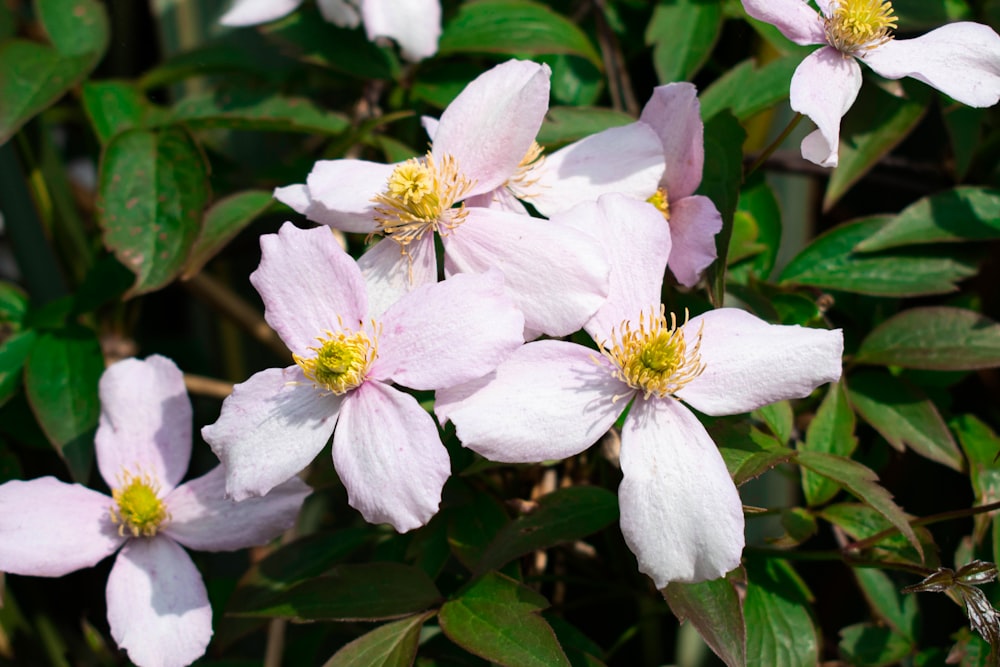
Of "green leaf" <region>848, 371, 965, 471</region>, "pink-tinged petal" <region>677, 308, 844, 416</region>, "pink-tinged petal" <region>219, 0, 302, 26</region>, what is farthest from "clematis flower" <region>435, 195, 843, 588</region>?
"pink-tinged petal" <region>219, 0, 302, 26</region>

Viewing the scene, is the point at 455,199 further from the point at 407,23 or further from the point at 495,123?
the point at 407,23

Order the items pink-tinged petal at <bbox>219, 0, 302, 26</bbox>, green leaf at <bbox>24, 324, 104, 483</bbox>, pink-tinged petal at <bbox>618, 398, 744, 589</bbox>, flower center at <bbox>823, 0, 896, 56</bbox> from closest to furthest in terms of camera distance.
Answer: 1. pink-tinged petal at <bbox>618, 398, 744, 589</bbox>
2. flower center at <bbox>823, 0, 896, 56</bbox>
3. green leaf at <bbox>24, 324, 104, 483</bbox>
4. pink-tinged petal at <bbox>219, 0, 302, 26</bbox>

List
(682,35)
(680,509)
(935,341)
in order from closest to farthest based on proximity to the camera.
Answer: (680,509)
(935,341)
(682,35)

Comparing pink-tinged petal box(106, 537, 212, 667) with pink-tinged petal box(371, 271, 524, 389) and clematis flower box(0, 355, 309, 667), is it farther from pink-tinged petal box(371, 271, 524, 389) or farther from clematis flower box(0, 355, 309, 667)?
pink-tinged petal box(371, 271, 524, 389)

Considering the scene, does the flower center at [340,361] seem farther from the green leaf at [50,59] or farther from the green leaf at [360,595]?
the green leaf at [50,59]

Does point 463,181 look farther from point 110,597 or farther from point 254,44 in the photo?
point 254,44

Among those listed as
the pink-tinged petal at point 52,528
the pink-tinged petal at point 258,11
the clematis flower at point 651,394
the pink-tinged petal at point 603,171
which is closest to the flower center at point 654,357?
the clematis flower at point 651,394

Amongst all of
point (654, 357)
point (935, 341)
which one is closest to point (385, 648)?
point (654, 357)
